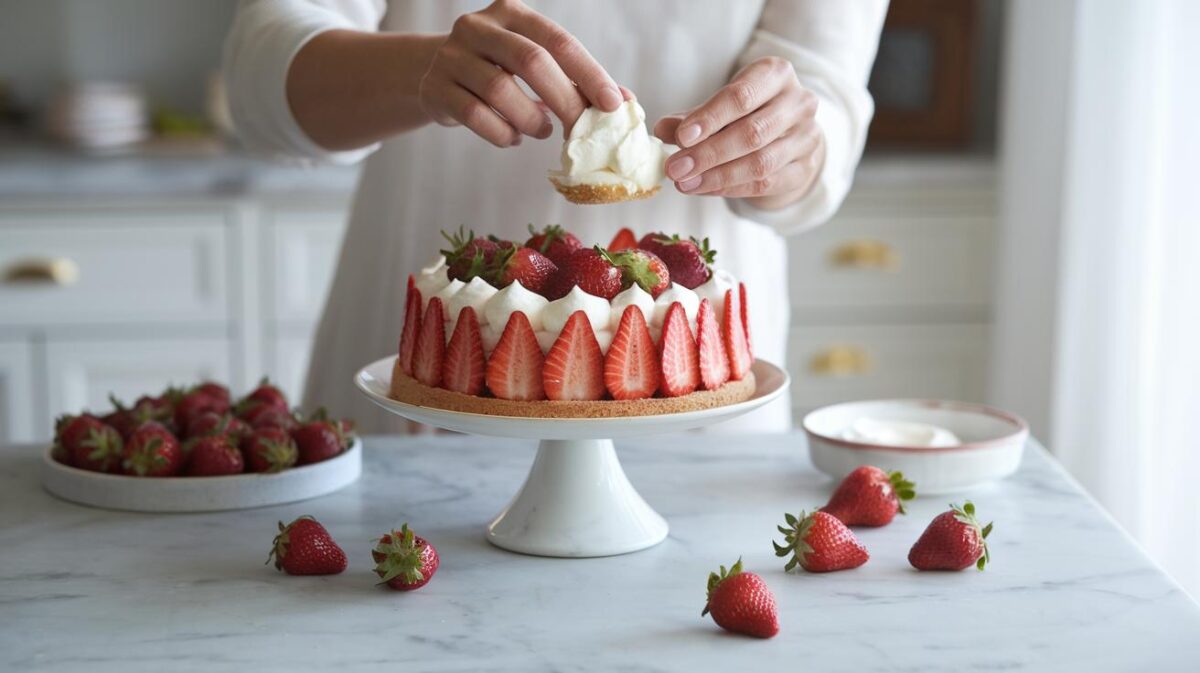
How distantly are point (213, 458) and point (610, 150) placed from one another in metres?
0.46

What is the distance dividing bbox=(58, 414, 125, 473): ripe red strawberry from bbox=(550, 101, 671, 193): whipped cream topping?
493mm

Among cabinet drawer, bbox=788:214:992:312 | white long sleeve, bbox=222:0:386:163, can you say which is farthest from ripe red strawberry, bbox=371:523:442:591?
cabinet drawer, bbox=788:214:992:312

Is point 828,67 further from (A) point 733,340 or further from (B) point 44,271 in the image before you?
(B) point 44,271

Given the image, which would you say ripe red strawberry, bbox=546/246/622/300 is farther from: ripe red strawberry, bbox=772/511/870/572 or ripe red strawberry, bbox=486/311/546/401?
ripe red strawberry, bbox=772/511/870/572

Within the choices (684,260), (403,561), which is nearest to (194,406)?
(403,561)

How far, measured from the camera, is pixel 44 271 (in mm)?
2742

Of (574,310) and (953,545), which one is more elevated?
(574,310)

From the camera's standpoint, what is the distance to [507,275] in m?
1.13

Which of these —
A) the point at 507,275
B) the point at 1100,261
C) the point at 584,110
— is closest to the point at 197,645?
the point at 507,275

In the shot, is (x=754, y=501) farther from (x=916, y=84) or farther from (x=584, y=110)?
(x=916, y=84)

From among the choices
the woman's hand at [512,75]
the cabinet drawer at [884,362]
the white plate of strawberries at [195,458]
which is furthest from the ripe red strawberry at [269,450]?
the cabinet drawer at [884,362]

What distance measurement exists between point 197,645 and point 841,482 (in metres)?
0.64

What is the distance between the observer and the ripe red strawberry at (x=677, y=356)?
3.60 ft

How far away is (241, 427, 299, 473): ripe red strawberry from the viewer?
126cm
